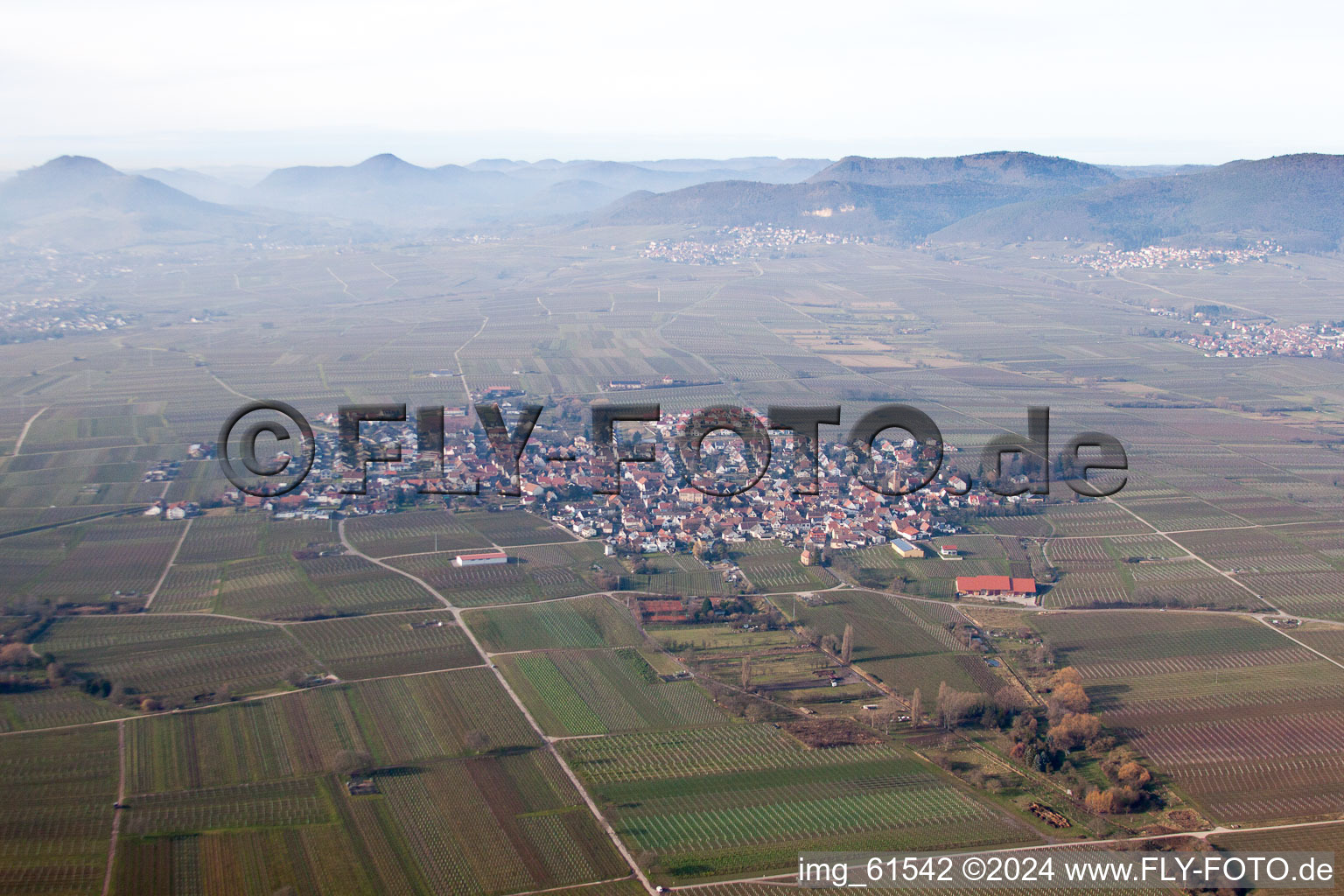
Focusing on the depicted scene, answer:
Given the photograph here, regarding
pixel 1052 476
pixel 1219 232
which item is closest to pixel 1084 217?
pixel 1219 232

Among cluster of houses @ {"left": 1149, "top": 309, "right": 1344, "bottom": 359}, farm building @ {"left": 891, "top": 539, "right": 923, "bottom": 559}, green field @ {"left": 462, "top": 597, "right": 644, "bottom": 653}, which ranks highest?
cluster of houses @ {"left": 1149, "top": 309, "right": 1344, "bottom": 359}

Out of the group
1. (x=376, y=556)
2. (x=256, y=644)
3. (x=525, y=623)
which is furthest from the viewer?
(x=376, y=556)

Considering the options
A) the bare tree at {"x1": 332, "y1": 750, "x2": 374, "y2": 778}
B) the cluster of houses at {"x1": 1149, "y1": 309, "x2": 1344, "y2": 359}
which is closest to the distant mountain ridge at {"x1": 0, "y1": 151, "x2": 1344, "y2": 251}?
the cluster of houses at {"x1": 1149, "y1": 309, "x2": 1344, "y2": 359}

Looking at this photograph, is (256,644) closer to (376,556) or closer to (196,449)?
(376,556)

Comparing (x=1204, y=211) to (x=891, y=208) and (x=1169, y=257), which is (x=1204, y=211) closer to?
(x=1169, y=257)

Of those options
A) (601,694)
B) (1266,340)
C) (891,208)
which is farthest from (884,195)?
(601,694)

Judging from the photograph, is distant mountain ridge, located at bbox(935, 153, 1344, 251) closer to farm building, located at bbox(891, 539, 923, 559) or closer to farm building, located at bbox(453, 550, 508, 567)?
farm building, located at bbox(891, 539, 923, 559)
